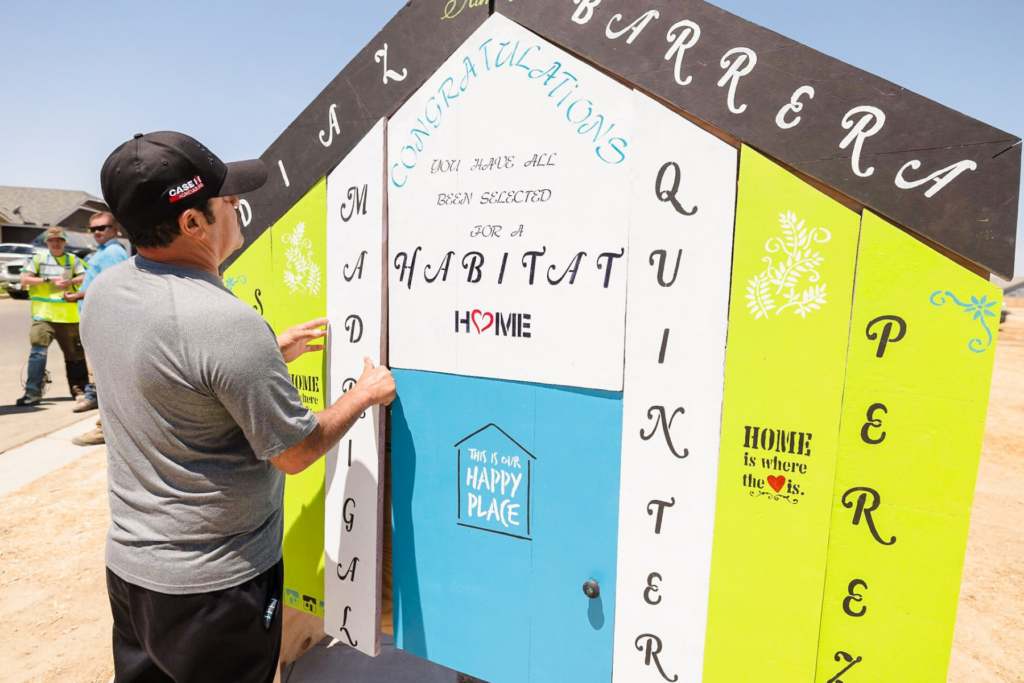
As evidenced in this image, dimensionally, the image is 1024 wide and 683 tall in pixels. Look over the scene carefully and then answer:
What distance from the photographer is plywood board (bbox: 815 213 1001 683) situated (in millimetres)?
1306

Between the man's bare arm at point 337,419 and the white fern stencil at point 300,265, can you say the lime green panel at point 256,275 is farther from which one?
the man's bare arm at point 337,419

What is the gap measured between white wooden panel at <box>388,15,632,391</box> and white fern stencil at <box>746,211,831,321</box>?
0.37 meters

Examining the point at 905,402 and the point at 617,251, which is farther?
the point at 617,251

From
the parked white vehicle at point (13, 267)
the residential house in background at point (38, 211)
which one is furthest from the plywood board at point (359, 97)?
the residential house in background at point (38, 211)

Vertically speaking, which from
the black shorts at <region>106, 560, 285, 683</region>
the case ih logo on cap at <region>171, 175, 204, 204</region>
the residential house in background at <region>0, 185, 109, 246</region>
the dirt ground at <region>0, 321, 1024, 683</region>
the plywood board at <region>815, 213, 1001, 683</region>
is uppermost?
the residential house in background at <region>0, 185, 109, 246</region>

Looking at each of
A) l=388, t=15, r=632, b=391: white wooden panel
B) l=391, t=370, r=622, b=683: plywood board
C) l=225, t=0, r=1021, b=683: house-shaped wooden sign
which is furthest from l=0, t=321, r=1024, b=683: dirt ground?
l=388, t=15, r=632, b=391: white wooden panel

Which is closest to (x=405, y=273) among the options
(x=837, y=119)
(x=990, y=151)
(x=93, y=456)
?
(x=837, y=119)

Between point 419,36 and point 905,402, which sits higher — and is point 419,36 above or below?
above

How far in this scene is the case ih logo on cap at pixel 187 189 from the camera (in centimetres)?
140

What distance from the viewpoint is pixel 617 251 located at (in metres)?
1.64

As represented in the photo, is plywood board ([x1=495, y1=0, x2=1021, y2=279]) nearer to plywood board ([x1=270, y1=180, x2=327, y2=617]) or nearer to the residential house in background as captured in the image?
plywood board ([x1=270, y1=180, x2=327, y2=617])

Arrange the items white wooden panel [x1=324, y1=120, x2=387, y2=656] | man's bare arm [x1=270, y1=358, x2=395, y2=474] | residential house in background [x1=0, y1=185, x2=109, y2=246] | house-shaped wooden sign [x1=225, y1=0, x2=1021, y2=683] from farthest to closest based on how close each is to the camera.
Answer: residential house in background [x1=0, y1=185, x2=109, y2=246]
white wooden panel [x1=324, y1=120, x2=387, y2=656]
man's bare arm [x1=270, y1=358, x2=395, y2=474]
house-shaped wooden sign [x1=225, y1=0, x2=1021, y2=683]

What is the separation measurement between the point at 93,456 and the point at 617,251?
5478 millimetres

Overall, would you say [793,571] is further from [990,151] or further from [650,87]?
[650,87]
